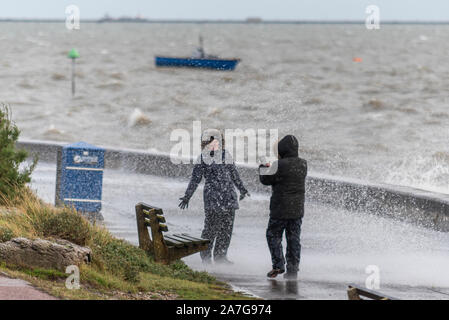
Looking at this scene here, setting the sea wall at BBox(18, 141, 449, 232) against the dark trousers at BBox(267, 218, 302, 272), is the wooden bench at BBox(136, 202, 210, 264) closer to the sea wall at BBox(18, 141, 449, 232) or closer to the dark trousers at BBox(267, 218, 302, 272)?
the dark trousers at BBox(267, 218, 302, 272)

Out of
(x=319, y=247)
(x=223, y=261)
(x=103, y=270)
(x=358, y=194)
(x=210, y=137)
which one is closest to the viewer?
(x=103, y=270)

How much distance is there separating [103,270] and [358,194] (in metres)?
6.32

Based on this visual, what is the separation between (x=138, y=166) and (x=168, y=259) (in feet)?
27.6

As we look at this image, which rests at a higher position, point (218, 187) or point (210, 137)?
point (210, 137)

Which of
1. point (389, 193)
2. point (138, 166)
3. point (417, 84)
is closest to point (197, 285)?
point (389, 193)

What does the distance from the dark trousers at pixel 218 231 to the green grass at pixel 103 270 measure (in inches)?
28.4

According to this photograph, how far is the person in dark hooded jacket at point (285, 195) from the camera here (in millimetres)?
8547

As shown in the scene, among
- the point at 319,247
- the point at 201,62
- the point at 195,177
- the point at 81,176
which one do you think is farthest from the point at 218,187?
the point at 201,62

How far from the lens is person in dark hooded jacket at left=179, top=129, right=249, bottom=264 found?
925 cm

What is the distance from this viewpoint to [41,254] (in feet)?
24.6

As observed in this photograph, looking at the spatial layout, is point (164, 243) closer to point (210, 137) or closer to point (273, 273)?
point (273, 273)

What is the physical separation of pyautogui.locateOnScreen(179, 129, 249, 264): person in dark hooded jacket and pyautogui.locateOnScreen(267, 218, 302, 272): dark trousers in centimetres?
68

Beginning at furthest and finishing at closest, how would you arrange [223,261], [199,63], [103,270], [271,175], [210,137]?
[199,63] → [223,261] → [210,137] → [271,175] → [103,270]

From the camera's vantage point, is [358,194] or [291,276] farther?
[358,194]
